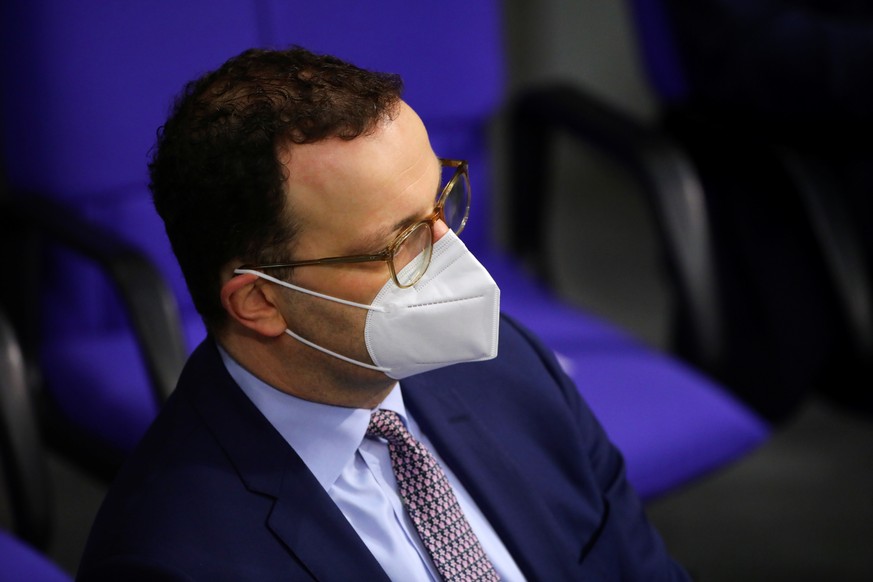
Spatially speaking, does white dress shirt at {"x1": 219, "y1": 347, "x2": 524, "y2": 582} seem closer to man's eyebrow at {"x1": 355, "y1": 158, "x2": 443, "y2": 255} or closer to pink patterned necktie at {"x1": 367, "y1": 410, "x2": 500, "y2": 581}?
pink patterned necktie at {"x1": 367, "y1": 410, "x2": 500, "y2": 581}

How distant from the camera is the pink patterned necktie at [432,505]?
110cm

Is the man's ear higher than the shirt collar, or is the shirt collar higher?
the man's ear

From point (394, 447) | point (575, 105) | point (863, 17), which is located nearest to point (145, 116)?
point (575, 105)

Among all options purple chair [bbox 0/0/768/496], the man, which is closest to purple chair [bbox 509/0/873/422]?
purple chair [bbox 0/0/768/496]

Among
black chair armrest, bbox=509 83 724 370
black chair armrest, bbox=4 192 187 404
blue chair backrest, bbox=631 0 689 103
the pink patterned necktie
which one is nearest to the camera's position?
the pink patterned necktie

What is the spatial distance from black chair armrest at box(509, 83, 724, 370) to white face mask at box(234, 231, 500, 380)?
780mm

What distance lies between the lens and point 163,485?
1013mm

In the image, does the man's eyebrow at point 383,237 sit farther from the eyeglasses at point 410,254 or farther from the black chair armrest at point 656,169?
the black chair armrest at point 656,169

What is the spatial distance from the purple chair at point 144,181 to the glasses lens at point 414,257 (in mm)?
598

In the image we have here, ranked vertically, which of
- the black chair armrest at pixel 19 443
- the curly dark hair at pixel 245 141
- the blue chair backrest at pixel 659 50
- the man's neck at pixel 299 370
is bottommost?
the black chair armrest at pixel 19 443

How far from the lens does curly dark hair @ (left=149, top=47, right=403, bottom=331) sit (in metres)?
0.99

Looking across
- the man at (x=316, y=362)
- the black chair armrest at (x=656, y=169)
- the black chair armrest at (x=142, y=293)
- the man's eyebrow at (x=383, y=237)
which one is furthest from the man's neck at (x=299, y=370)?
the black chair armrest at (x=656, y=169)

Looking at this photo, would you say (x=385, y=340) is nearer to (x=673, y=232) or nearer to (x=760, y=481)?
(x=673, y=232)

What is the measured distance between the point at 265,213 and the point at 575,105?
1.12 metres
